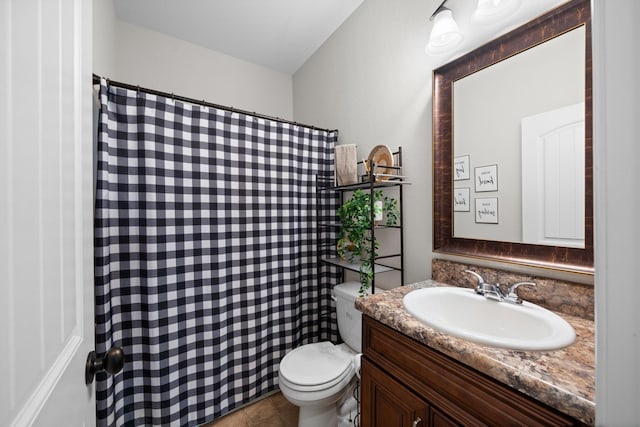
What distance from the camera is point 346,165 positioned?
163 cm

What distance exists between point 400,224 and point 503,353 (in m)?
0.89

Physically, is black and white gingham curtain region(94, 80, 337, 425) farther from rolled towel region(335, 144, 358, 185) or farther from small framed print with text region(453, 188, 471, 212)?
small framed print with text region(453, 188, 471, 212)

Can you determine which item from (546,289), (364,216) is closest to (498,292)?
(546,289)

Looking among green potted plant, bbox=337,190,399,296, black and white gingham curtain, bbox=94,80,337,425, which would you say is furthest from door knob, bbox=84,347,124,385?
green potted plant, bbox=337,190,399,296

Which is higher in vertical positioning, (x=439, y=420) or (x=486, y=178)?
(x=486, y=178)

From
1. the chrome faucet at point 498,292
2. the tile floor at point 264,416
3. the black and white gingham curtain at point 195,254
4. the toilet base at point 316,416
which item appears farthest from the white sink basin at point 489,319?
the tile floor at point 264,416

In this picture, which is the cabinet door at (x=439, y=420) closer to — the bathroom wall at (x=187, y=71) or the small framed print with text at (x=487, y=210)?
the small framed print with text at (x=487, y=210)

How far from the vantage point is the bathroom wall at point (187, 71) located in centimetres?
185

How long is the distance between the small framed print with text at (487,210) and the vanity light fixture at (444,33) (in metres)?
0.72

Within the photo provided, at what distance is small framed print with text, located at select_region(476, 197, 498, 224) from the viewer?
1.09 metres

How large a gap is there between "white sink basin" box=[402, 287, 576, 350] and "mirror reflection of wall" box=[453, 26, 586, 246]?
0.94ft

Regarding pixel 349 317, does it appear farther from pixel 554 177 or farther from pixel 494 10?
pixel 494 10

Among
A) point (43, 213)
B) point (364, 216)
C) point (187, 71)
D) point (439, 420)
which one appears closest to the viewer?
point (43, 213)

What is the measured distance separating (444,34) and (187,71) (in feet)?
6.47
